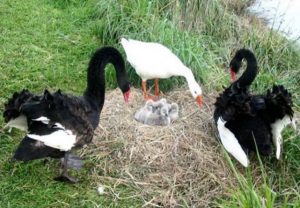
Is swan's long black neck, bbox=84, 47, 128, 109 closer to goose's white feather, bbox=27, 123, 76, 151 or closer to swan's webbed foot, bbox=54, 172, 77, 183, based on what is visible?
goose's white feather, bbox=27, 123, 76, 151

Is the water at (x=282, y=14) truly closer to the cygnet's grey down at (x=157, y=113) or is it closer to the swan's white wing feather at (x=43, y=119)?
the cygnet's grey down at (x=157, y=113)

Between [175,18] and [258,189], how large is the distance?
258cm

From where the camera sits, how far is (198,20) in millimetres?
6043

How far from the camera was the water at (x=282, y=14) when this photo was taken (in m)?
6.44

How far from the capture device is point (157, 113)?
14.0ft

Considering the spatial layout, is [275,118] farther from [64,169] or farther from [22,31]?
[22,31]

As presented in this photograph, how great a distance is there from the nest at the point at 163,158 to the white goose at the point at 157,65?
0.81 ft

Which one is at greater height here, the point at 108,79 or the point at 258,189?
the point at 258,189

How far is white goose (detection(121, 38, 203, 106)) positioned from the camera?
4496 mm

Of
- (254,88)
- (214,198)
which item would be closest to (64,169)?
(214,198)

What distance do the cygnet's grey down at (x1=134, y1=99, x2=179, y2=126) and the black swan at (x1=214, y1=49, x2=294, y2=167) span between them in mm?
466

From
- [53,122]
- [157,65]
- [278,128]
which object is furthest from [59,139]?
[278,128]

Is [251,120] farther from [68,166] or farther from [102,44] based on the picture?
[102,44]

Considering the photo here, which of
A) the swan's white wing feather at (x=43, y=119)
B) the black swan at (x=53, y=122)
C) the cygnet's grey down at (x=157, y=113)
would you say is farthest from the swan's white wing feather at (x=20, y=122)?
the cygnet's grey down at (x=157, y=113)
